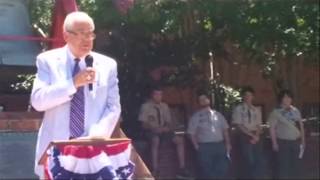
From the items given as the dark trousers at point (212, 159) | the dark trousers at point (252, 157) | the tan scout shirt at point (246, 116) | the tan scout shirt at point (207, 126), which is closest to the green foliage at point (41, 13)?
the tan scout shirt at point (207, 126)

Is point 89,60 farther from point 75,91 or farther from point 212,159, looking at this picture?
point 212,159

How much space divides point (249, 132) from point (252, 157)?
0.54 metres

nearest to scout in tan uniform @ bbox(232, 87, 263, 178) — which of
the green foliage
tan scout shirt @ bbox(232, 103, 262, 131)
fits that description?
tan scout shirt @ bbox(232, 103, 262, 131)

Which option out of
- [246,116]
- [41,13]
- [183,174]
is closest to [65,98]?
[41,13]

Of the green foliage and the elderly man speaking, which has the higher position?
the green foliage

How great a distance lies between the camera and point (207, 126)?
12.0 metres

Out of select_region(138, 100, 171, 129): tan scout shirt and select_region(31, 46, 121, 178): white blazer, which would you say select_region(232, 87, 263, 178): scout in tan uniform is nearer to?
select_region(138, 100, 171, 129): tan scout shirt

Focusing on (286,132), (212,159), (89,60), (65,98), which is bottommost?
A: (212,159)

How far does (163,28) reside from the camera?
12.3 metres

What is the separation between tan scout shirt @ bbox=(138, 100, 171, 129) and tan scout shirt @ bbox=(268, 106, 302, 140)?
1.71 meters

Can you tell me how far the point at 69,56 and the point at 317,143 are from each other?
10.7 metres

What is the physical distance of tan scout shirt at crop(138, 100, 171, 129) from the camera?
473 inches

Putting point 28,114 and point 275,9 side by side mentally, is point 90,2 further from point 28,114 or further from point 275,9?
point 28,114

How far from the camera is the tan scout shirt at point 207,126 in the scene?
12016mm
